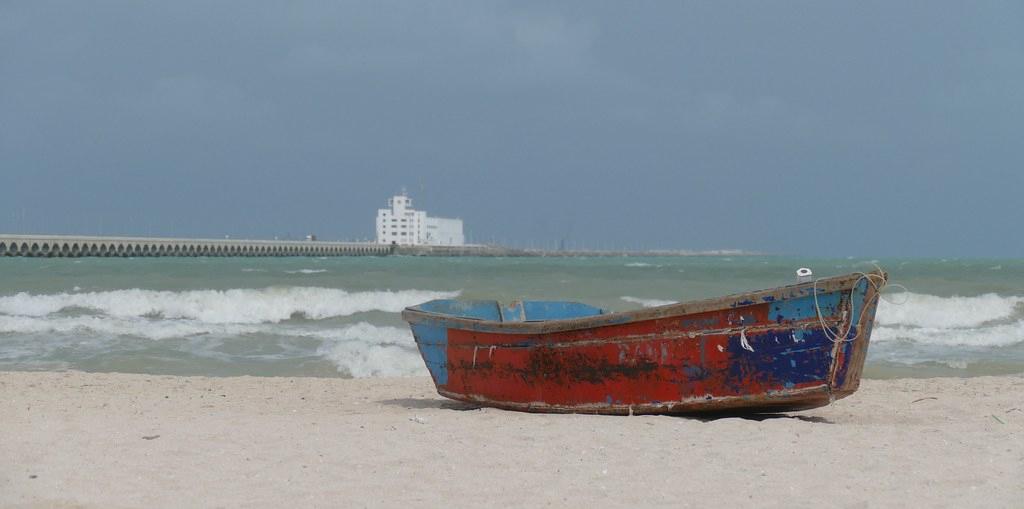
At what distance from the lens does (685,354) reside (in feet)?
24.1

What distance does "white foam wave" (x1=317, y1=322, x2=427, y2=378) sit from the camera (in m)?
13.6

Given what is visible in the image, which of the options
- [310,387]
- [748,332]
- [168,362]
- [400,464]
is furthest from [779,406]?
[168,362]

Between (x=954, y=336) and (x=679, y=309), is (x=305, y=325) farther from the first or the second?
(x=679, y=309)

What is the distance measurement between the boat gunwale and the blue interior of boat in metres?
1.46

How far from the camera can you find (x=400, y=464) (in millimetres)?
5773

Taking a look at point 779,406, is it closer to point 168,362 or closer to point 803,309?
point 803,309

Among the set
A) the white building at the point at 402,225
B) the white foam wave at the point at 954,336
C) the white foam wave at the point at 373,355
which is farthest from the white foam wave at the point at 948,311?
the white building at the point at 402,225

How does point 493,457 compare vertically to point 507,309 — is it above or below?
below

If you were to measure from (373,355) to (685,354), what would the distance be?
25.4 ft

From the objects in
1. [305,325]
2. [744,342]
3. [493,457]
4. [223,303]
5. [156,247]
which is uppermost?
[156,247]

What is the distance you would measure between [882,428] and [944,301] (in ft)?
56.6

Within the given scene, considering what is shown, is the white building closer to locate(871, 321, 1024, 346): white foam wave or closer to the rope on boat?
locate(871, 321, 1024, 346): white foam wave

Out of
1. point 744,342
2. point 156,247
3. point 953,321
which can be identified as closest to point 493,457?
point 744,342

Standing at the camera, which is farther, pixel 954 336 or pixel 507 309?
pixel 954 336
